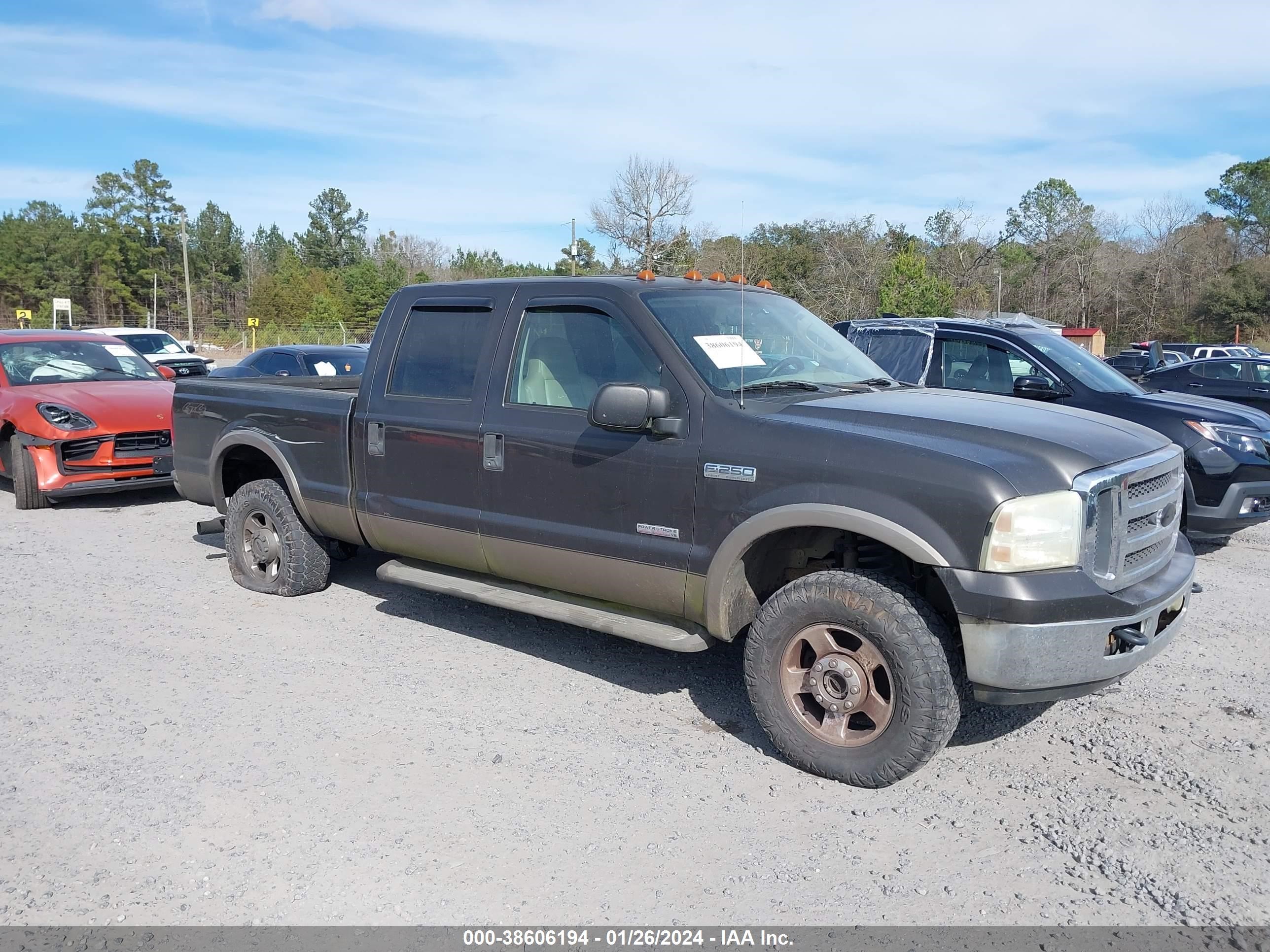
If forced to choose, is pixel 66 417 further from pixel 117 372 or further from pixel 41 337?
pixel 41 337

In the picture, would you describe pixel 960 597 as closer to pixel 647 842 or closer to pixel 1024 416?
pixel 1024 416

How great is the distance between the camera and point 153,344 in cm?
2253

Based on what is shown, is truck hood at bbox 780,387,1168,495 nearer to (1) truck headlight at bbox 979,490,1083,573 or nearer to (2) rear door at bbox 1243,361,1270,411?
(1) truck headlight at bbox 979,490,1083,573

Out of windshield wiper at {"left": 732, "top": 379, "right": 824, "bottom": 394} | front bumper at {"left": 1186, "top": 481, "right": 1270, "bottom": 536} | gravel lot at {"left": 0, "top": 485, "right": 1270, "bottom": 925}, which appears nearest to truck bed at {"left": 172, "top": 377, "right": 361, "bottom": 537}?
gravel lot at {"left": 0, "top": 485, "right": 1270, "bottom": 925}

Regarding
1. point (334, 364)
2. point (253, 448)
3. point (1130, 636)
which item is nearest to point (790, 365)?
point (1130, 636)

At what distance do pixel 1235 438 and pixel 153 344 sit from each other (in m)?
21.8

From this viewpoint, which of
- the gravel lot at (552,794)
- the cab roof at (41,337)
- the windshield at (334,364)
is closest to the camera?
the gravel lot at (552,794)

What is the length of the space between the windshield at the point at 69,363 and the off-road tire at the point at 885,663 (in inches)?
367

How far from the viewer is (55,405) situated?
959 cm

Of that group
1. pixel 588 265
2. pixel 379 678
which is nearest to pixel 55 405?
pixel 379 678

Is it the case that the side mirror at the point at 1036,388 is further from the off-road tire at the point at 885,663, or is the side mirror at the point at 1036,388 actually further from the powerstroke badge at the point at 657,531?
the powerstroke badge at the point at 657,531

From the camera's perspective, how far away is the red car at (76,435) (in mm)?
9531

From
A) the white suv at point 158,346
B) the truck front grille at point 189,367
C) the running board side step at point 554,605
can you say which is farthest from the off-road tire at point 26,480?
the white suv at point 158,346

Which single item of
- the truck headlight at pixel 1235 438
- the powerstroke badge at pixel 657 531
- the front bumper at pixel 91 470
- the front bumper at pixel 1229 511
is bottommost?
the front bumper at pixel 91 470
